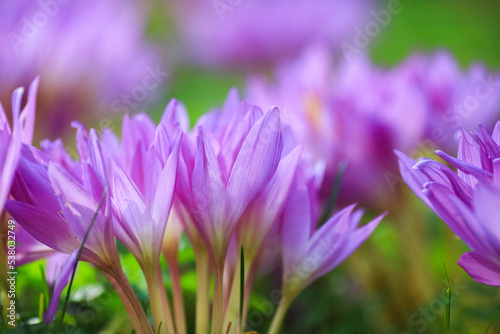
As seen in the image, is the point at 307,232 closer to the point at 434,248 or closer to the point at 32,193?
the point at 32,193

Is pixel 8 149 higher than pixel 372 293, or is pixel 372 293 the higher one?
pixel 8 149

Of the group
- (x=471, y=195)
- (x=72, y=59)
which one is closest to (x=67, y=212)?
(x=471, y=195)

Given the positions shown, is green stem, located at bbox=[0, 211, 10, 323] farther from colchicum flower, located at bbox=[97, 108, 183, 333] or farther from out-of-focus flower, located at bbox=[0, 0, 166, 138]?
out-of-focus flower, located at bbox=[0, 0, 166, 138]

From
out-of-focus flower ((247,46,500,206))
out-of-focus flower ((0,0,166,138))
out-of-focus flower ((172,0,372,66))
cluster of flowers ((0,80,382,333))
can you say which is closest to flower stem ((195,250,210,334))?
cluster of flowers ((0,80,382,333))

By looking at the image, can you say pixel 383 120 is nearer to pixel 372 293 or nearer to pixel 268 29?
pixel 372 293

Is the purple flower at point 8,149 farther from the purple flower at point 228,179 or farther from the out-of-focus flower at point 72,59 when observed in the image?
the out-of-focus flower at point 72,59

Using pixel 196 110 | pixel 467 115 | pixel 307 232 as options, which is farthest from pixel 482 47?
pixel 307 232

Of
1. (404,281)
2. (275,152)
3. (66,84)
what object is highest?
(66,84)
